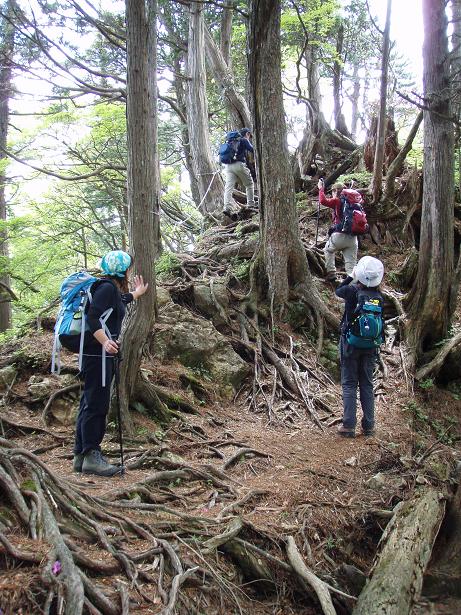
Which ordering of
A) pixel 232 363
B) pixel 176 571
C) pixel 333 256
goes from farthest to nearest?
pixel 333 256, pixel 232 363, pixel 176 571

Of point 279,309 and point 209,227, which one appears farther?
point 209,227

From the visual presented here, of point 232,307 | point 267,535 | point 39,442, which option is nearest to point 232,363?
point 232,307

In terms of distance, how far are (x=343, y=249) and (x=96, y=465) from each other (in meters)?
6.61

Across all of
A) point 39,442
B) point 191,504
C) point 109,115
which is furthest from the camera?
point 109,115

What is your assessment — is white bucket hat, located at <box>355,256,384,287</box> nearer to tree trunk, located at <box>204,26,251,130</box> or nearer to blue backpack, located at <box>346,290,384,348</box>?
blue backpack, located at <box>346,290,384,348</box>

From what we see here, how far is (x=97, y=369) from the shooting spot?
4.48m

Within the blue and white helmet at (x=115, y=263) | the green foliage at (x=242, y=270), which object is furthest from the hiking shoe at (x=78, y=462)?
the green foliage at (x=242, y=270)

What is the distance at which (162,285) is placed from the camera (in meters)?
8.45

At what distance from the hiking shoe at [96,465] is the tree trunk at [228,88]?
11.6m

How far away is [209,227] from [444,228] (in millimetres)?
6211

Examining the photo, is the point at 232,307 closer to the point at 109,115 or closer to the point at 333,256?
the point at 333,256

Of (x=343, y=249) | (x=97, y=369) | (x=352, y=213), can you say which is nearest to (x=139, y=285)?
(x=97, y=369)

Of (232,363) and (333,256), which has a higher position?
(333,256)

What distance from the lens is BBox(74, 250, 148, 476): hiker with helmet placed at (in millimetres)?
4383
